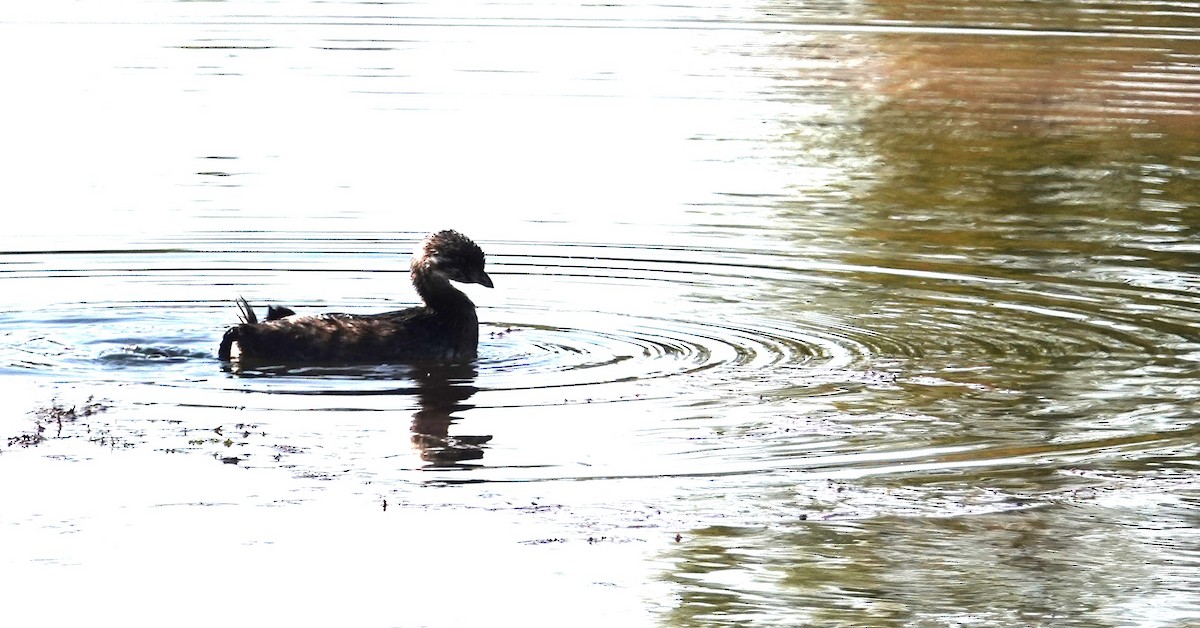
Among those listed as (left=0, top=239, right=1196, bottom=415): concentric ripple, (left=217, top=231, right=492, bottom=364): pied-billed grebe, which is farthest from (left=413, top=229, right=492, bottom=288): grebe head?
(left=0, top=239, right=1196, bottom=415): concentric ripple

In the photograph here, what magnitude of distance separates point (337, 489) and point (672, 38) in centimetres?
1878

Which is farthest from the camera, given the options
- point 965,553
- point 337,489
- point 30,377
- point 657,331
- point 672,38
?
point 672,38

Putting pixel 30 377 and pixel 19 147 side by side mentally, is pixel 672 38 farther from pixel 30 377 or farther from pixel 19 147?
pixel 30 377

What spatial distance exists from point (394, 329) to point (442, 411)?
4.94 ft

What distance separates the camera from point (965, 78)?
25.9 meters

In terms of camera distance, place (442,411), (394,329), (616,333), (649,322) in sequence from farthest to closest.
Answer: (649,322) → (616,333) → (394,329) → (442,411)

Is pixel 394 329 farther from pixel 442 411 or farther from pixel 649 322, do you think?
pixel 649 322

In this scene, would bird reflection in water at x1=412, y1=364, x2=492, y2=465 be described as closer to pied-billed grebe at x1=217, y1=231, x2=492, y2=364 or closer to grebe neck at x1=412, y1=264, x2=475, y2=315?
pied-billed grebe at x1=217, y1=231, x2=492, y2=364

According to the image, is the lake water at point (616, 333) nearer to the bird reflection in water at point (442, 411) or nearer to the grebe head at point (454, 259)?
the bird reflection in water at point (442, 411)

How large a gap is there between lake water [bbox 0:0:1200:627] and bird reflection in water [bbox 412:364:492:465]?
38mm

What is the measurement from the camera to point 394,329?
13.1m

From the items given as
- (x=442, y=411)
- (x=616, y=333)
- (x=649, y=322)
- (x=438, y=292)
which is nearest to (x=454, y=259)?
(x=438, y=292)

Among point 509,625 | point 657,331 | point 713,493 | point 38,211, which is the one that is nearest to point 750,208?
point 657,331

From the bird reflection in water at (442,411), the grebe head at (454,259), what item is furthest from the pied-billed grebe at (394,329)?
the bird reflection in water at (442,411)
